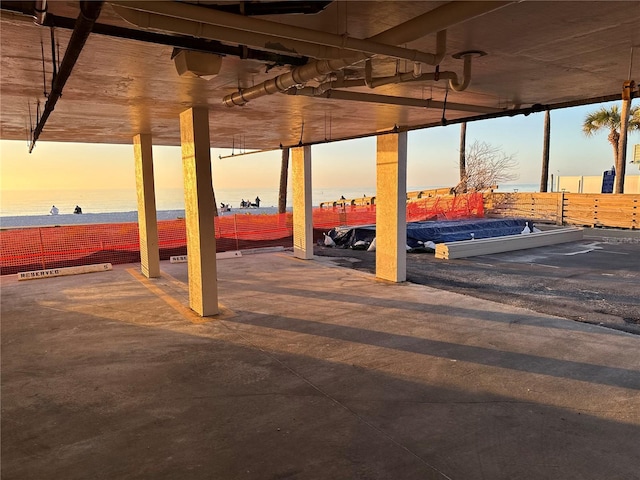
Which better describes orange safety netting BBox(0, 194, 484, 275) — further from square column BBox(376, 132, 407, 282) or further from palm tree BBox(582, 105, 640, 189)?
palm tree BBox(582, 105, 640, 189)

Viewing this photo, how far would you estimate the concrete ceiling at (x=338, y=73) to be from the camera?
3518mm

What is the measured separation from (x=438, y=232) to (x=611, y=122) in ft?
58.0

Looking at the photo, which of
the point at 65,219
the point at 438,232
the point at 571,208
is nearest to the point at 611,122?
the point at 571,208

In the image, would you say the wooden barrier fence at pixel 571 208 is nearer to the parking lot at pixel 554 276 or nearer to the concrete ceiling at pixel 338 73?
the parking lot at pixel 554 276

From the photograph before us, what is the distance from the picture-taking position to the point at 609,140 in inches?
995

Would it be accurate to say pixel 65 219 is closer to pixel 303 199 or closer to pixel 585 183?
pixel 303 199

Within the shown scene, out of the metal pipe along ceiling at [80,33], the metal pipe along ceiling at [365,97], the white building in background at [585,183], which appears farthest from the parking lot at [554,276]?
the white building in background at [585,183]

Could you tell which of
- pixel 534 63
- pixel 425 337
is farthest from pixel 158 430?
pixel 534 63

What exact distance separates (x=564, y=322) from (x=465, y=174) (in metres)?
23.6

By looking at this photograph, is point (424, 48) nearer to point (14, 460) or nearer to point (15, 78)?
point (15, 78)

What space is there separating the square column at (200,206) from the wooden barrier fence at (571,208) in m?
17.6

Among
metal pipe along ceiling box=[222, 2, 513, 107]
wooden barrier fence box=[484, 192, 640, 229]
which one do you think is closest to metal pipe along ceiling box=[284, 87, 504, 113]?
metal pipe along ceiling box=[222, 2, 513, 107]

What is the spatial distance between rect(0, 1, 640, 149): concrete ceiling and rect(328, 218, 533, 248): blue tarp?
5.89 meters

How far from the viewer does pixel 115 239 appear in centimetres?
1343
